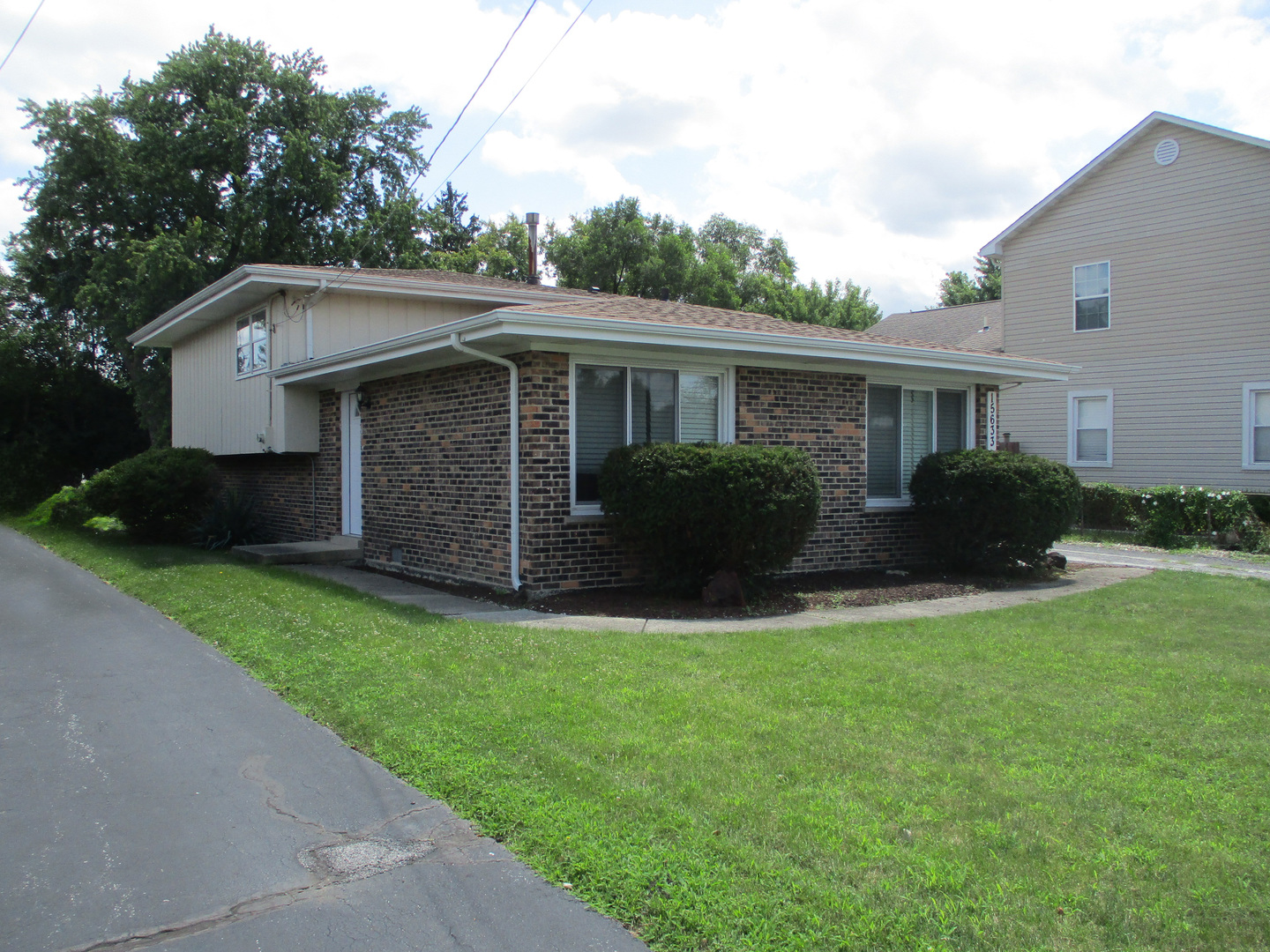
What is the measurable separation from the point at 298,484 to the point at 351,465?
85.0 inches

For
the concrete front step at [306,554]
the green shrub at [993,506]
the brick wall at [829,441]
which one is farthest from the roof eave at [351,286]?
the green shrub at [993,506]

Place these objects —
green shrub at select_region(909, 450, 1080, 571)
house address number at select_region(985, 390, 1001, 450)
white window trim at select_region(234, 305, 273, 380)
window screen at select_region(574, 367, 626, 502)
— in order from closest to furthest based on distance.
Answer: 1. window screen at select_region(574, 367, 626, 502)
2. green shrub at select_region(909, 450, 1080, 571)
3. house address number at select_region(985, 390, 1001, 450)
4. white window trim at select_region(234, 305, 273, 380)

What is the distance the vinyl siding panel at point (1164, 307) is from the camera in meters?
17.8

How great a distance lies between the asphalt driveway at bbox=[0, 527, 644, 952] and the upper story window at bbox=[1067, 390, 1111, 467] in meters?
18.5

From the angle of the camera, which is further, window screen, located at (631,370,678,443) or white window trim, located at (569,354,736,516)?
window screen, located at (631,370,678,443)

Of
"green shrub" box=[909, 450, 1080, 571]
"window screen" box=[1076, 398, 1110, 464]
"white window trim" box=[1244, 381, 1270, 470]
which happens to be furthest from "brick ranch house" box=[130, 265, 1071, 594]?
"window screen" box=[1076, 398, 1110, 464]

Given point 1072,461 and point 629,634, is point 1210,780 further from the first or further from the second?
point 1072,461

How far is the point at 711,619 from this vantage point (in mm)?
8711

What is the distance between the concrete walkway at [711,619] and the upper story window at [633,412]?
1.67 m

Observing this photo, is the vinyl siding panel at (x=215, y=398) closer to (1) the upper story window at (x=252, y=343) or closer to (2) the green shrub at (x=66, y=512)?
(1) the upper story window at (x=252, y=343)

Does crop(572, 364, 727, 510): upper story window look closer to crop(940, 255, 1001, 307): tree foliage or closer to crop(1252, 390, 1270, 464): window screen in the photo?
crop(1252, 390, 1270, 464): window screen

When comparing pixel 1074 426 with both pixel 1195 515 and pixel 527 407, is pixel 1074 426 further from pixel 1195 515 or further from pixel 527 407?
pixel 527 407

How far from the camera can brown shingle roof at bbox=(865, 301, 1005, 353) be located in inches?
975

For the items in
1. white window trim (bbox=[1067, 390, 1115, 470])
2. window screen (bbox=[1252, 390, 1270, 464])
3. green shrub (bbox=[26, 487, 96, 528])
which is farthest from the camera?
green shrub (bbox=[26, 487, 96, 528])
